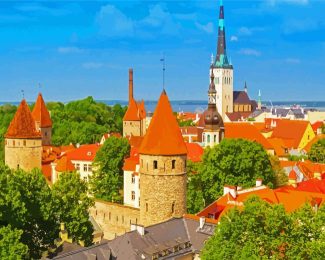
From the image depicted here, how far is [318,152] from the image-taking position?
202 feet

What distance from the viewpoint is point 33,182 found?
31375 mm

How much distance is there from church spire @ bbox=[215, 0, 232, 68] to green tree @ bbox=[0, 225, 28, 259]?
9745cm

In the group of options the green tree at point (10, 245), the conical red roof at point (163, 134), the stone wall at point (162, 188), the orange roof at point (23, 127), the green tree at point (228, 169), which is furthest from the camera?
the orange roof at point (23, 127)

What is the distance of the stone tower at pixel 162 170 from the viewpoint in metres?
31.6

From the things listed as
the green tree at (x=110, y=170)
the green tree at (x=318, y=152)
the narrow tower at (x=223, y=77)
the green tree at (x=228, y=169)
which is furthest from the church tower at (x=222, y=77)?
the green tree at (x=228, y=169)

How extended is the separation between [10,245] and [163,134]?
34.9 feet

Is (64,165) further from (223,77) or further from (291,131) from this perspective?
(223,77)

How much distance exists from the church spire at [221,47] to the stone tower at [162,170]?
88.7m

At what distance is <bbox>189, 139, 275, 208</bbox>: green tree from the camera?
4112 cm

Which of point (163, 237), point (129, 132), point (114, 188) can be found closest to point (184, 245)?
point (163, 237)

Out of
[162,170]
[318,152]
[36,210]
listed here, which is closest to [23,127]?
[36,210]

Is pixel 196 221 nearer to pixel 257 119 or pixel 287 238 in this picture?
pixel 287 238

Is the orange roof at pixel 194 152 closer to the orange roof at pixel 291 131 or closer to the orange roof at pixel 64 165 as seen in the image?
the orange roof at pixel 64 165

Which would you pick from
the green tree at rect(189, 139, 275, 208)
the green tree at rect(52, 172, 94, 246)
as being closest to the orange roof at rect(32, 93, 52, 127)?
the green tree at rect(189, 139, 275, 208)
